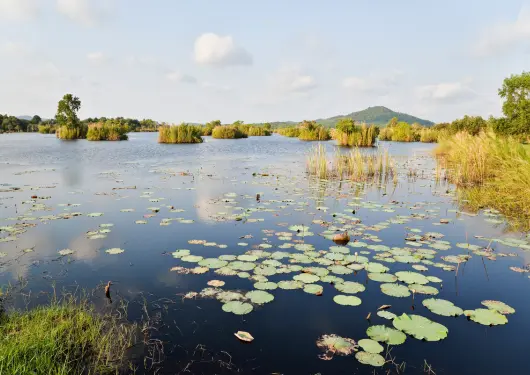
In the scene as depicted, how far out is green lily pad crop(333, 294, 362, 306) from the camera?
3912mm

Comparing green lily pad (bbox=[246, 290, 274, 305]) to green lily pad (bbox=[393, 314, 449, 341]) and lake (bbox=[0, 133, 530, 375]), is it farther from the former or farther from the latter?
green lily pad (bbox=[393, 314, 449, 341])

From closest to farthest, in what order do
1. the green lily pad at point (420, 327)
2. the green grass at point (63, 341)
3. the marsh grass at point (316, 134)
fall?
1. the green grass at point (63, 341)
2. the green lily pad at point (420, 327)
3. the marsh grass at point (316, 134)

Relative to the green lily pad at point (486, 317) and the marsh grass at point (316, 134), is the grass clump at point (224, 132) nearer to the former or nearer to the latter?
the marsh grass at point (316, 134)

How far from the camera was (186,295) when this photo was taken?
4180 millimetres

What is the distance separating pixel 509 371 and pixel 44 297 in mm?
5086

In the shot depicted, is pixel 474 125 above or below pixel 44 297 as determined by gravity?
above

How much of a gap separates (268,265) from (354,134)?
1151 inches

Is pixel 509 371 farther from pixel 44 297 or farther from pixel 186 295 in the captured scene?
pixel 44 297

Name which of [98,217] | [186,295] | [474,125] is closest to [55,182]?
[98,217]

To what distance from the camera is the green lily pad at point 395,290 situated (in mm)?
4184

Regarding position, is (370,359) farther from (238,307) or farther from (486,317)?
(486,317)

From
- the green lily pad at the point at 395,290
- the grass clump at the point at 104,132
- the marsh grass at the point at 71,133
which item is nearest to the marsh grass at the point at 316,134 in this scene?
the grass clump at the point at 104,132

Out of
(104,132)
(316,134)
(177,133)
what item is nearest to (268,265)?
(177,133)

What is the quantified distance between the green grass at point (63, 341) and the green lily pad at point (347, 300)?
234cm
